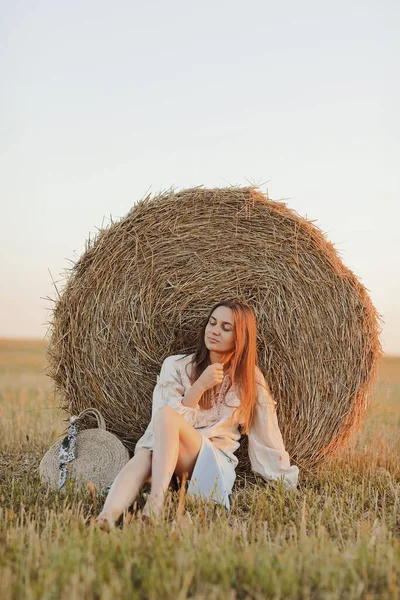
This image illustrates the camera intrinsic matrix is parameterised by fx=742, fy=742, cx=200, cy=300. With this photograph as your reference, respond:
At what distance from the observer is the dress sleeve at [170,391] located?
4832 mm

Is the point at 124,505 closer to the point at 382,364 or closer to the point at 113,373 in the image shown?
the point at 113,373

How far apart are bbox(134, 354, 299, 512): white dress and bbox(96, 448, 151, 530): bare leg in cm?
25

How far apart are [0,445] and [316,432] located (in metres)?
2.85

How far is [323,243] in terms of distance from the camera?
5492 millimetres

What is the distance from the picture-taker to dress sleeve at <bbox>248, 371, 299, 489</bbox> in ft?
16.6

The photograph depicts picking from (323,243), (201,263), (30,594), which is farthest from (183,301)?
(30,594)

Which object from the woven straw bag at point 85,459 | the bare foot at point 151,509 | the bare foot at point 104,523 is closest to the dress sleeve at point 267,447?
the woven straw bag at point 85,459

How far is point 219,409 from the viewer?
501 centimetres

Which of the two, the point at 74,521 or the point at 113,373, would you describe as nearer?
the point at 74,521

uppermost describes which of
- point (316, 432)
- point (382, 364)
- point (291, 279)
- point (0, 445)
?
point (291, 279)

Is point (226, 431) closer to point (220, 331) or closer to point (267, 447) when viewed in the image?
point (267, 447)

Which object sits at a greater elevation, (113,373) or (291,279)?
(291,279)

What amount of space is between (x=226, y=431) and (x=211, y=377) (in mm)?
519

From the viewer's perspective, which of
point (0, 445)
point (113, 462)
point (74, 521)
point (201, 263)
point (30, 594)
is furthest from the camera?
point (0, 445)
